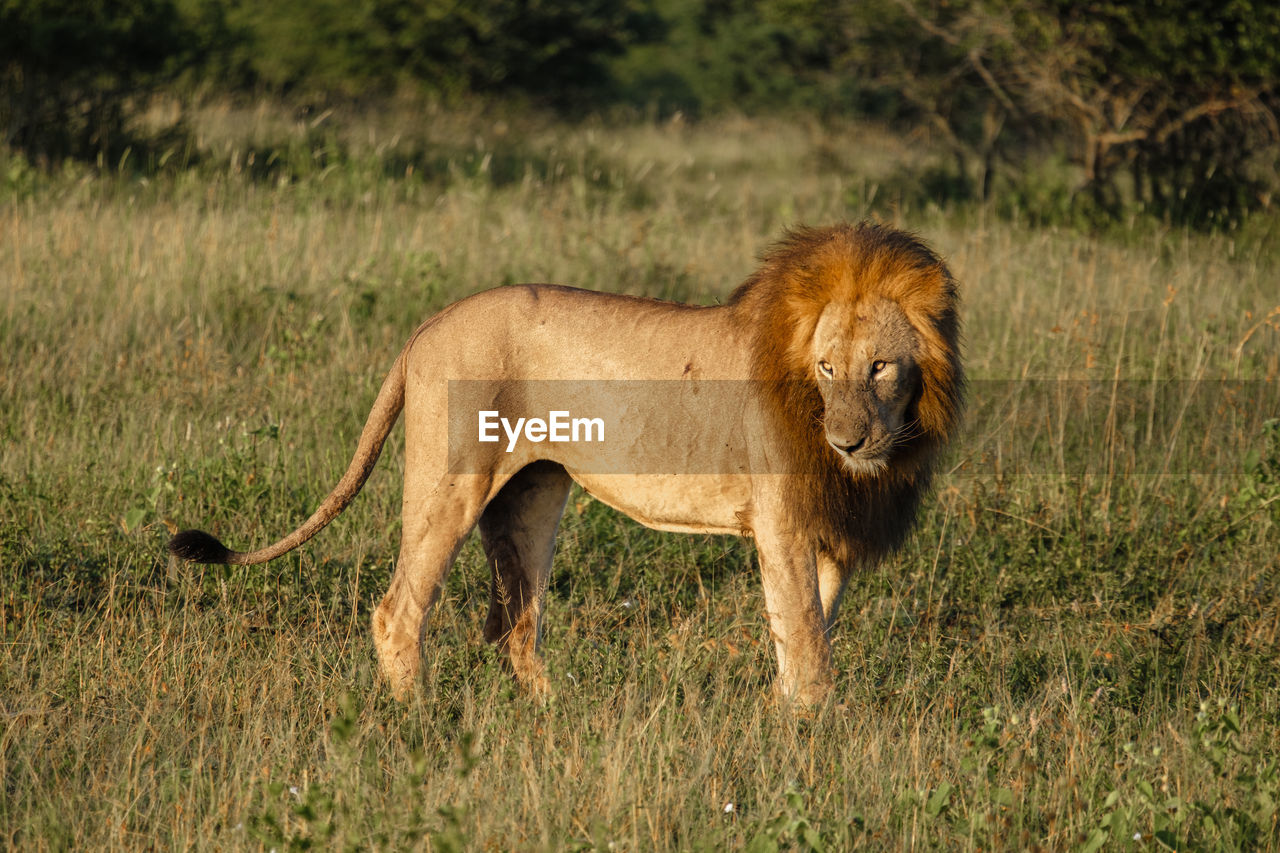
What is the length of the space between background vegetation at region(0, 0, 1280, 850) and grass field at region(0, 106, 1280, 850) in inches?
0.8

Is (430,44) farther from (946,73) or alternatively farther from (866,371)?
(866,371)

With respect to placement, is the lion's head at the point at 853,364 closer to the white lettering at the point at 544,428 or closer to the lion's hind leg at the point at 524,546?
the white lettering at the point at 544,428

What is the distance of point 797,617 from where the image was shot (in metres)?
3.08

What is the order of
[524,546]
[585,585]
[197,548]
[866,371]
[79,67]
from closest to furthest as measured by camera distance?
[866,371] → [197,548] → [524,546] → [585,585] → [79,67]

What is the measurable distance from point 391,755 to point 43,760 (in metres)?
0.83

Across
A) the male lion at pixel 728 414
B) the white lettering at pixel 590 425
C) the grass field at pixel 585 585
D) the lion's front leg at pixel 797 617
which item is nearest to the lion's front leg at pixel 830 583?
the male lion at pixel 728 414

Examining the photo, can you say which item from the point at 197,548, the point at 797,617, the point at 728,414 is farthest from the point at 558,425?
the point at 197,548

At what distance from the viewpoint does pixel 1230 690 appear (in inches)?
146

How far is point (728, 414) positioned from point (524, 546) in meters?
0.82

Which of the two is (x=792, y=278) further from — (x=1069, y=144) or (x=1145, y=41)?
(x=1069, y=144)

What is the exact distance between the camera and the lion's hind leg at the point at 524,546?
364 cm

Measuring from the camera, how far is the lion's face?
2947mm

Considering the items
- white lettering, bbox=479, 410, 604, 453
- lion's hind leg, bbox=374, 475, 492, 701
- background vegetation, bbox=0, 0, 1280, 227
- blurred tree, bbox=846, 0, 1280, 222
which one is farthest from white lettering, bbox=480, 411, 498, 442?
blurred tree, bbox=846, 0, 1280, 222

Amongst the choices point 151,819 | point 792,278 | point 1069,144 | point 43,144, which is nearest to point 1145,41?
point 1069,144
